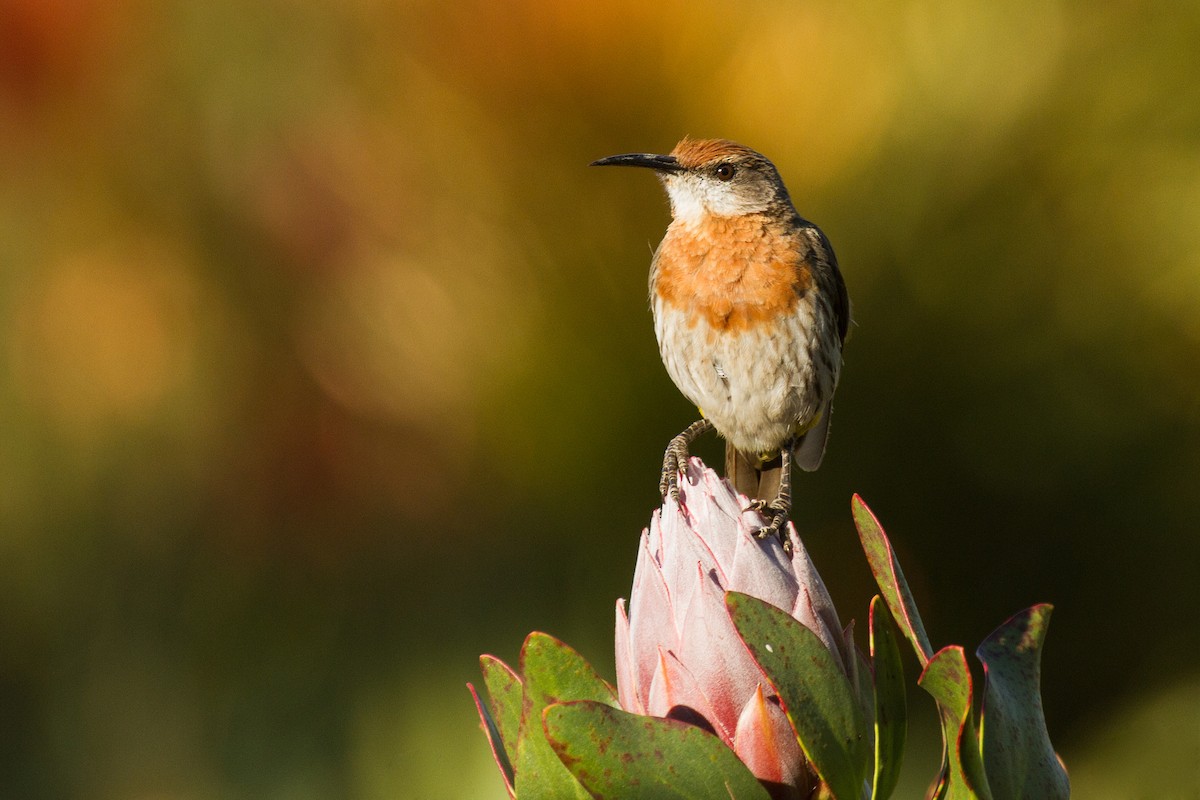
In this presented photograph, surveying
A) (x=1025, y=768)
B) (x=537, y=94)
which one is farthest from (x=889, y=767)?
(x=537, y=94)

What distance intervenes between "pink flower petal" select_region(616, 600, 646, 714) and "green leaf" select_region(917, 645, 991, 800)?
22 centimetres

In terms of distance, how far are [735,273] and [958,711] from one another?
3.58 ft

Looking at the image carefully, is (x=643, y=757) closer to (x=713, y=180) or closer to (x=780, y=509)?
(x=780, y=509)

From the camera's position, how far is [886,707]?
865 millimetres

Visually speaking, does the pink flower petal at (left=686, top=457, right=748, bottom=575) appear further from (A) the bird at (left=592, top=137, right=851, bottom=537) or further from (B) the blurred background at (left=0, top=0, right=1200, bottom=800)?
(B) the blurred background at (left=0, top=0, right=1200, bottom=800)

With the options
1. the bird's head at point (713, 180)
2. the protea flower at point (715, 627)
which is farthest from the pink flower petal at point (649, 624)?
the bird's head at point (713, 180)

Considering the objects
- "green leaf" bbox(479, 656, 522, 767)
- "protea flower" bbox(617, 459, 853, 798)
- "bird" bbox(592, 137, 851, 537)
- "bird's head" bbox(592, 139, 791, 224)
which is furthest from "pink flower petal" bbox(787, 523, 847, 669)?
"bird's head" bbox(592, 139, 791, 224)

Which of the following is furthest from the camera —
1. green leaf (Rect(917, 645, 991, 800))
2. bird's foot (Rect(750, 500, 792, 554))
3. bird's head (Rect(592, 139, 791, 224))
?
bird's head (Rect(592, 139, 791, 224))

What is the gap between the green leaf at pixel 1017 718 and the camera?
2.70 ft

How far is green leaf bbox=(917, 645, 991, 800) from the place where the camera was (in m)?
0.75

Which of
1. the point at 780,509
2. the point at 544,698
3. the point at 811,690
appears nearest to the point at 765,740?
the point at 811,690

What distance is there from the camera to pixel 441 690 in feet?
8.38

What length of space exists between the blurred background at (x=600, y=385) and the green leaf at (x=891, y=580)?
1.71 m

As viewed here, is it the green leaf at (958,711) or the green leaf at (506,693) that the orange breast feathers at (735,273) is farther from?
the green leaf at (958,711)
